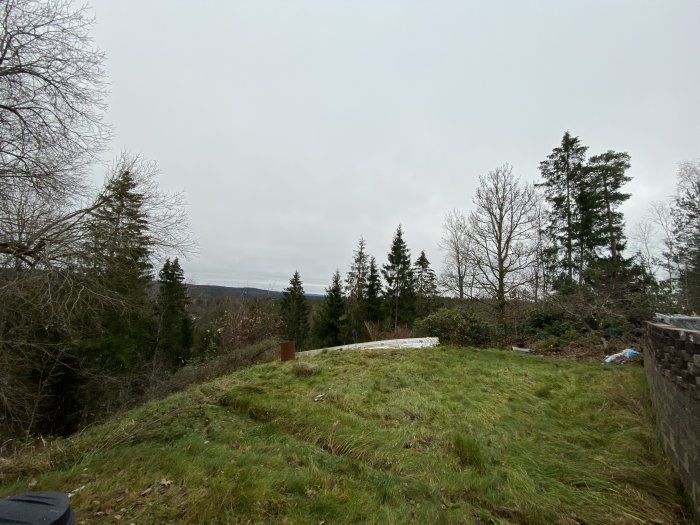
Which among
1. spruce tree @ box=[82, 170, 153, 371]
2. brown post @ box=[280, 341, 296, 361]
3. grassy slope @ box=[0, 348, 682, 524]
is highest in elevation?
spruce tree @ box=[82, 170, 153, 371]

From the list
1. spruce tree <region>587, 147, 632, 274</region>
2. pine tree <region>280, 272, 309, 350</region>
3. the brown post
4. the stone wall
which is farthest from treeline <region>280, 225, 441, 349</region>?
the stone wall

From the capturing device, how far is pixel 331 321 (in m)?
26.0

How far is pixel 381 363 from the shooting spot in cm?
786

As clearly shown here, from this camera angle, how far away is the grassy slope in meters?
2.78

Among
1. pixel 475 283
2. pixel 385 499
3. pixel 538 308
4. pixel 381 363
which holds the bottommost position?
pixel 385 499

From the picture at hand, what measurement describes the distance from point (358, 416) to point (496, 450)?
5.99 ft

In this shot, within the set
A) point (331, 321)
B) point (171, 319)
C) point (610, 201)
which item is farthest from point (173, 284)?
point (610, 201)

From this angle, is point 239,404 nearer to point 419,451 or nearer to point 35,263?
point 419,451

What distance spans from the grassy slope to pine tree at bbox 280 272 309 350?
23.3 metres

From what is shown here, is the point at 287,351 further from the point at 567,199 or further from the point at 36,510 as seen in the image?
the point at 567,199

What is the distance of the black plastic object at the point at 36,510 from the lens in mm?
1190

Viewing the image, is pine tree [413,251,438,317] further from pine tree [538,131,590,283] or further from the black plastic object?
the black plastic object

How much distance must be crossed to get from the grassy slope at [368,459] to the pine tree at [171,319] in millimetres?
15998

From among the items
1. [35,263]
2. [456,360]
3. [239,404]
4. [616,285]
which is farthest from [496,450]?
[616,285]
